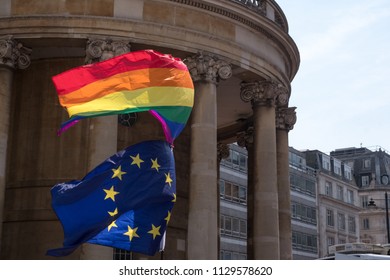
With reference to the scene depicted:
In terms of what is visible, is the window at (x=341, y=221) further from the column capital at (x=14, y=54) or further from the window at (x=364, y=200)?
the column capital at (x=14, y=54)

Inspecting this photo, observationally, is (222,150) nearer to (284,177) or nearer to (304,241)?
(284,177)

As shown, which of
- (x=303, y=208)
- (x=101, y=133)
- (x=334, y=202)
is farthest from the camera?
(x=334, y=202)

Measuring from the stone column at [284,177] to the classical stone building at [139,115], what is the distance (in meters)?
2.25

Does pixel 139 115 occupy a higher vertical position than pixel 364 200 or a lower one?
lower

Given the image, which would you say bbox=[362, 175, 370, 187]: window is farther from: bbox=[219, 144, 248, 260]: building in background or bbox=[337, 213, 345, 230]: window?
bbox=[219, 144, 248, 260]: building in background

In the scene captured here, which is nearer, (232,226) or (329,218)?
(232,226)

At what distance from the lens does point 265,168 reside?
138 feet

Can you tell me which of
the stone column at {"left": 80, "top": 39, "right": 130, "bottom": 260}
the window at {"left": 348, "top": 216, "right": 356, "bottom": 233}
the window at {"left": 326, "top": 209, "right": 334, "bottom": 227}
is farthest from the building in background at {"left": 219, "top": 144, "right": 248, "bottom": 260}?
the stone column at {"left": 80, "top": 39, "right": 130, "bottom": 260}

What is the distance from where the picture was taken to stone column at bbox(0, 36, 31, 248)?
35625 millimetres

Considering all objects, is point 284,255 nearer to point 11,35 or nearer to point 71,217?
point 11,35

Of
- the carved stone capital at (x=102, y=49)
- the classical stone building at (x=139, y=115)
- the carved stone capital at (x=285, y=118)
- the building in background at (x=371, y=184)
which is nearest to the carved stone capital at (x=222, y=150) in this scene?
the carved stone capital at (x=285, y=118)

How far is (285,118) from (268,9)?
22.7 feet

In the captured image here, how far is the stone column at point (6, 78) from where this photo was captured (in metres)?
35.6

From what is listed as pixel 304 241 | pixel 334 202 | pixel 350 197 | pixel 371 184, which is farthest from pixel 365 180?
pixel 304 241
